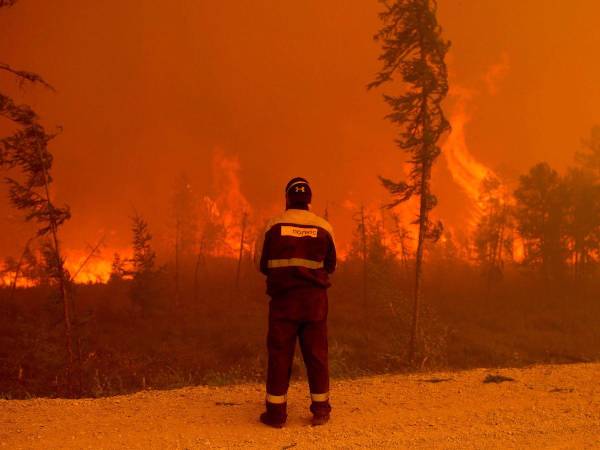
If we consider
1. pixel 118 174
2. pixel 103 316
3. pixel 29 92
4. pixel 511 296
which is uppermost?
pixel 118 174

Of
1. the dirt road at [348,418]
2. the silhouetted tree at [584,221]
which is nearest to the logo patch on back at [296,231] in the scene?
the dirt road at [348,418]

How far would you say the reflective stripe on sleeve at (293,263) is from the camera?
18.1 ft

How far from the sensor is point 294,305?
545 centimetres

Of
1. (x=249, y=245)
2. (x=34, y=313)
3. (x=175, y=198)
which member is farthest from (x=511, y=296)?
(x=34, y=313)

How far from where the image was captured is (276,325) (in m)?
5.49

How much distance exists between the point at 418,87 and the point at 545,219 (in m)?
29.3

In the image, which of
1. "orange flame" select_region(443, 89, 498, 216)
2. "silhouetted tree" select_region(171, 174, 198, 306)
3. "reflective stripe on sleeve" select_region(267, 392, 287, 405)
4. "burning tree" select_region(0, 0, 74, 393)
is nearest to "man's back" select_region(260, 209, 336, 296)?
"reflective stripe on sleeve" select_region(267, 392, 287, 405)

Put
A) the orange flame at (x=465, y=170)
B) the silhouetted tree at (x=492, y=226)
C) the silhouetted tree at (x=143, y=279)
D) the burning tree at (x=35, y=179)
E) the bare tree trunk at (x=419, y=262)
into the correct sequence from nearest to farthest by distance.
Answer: the burning tree at (x=35, y=179) < the bare tree trunk at (x=419, y=262) < the silhouetted tree at (x=143, y=279) < the silhouetted tree at (x=492, y=226) < the orange flame at (x=465, y=170)

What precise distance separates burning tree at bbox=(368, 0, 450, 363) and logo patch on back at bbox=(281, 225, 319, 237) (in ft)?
55.8

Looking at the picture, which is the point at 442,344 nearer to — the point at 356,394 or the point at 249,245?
the point at 356,394

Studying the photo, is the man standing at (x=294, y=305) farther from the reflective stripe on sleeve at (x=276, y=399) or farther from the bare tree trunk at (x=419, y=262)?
the bare tree trunk at (x=419, y=262)

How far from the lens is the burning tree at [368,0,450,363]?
71.5 ft

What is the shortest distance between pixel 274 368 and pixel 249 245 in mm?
52659

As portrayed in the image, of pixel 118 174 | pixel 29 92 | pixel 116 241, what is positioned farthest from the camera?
pixel 118 174
